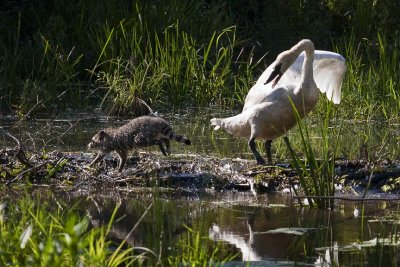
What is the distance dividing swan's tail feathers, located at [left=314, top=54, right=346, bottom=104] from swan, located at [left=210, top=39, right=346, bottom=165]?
12 mm

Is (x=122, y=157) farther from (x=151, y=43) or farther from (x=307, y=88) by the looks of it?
(x=151, y=43)

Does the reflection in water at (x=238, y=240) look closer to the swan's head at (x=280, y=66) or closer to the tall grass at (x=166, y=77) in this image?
the swan's head at (x=280, y=66)

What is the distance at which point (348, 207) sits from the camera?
Answer: 808 cm

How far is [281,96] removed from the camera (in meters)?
9.84

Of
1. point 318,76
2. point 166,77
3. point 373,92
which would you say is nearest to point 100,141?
point 318,76

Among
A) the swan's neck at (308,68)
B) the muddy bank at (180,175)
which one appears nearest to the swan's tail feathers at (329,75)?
the swan's neck at (308,68)

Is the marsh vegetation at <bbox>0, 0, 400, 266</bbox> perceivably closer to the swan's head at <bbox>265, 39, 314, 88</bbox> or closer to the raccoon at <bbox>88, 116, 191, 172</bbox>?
the raccoon at <bbox>88, 116, 191, 172</bbox>

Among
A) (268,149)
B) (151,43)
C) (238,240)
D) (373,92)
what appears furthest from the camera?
(151,43)

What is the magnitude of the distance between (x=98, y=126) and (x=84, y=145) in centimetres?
155

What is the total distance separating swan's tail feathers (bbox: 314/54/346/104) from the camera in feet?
34.6

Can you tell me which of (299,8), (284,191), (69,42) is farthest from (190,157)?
(299,8)

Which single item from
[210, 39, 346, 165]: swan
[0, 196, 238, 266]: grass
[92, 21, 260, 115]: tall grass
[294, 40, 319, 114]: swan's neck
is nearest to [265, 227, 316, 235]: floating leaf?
[0, 196, 238, 266]: grass

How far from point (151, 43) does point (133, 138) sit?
18.4 feet

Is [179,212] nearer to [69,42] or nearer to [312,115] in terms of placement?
[312,115]
